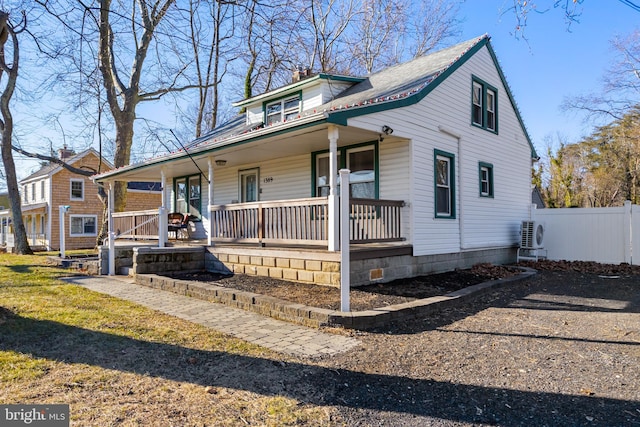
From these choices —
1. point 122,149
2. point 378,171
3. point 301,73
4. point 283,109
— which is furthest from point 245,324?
point 122,149

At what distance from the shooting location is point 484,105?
39.7ft

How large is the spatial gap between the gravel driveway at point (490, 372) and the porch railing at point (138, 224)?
329 inches

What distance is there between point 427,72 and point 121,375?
374 inches

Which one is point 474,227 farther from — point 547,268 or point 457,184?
point 547,268

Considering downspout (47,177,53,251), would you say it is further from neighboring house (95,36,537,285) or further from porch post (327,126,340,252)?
porch post (327,126,340,252)

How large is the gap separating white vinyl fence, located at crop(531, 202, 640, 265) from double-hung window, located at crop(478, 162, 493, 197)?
3.14 meters

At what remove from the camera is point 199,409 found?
3.04 m

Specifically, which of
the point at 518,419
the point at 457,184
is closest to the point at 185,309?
the point at 518,419

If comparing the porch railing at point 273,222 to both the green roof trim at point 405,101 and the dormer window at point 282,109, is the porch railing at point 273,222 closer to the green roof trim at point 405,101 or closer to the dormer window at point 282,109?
the green roof trim at point 405,101

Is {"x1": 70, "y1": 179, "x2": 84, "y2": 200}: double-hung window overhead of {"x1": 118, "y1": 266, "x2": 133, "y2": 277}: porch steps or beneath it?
overhead

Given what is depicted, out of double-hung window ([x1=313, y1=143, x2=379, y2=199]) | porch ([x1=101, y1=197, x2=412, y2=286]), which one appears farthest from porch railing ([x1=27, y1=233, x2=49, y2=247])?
double-hung window ([x1=313, y1=143, x2=379, y2=199])

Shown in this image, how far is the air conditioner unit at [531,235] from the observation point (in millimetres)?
13031

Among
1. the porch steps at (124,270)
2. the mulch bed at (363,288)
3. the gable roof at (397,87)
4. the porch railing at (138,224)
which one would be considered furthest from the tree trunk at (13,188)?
the mulch bed at (363,288)

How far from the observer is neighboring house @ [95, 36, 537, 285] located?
8.17m
